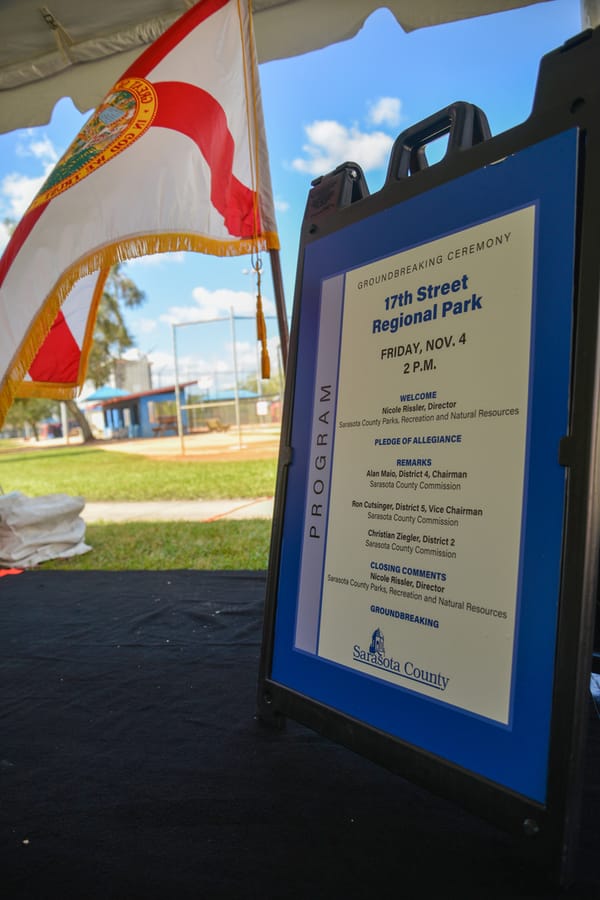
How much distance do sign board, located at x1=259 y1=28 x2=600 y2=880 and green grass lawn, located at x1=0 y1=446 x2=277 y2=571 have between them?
223 cm

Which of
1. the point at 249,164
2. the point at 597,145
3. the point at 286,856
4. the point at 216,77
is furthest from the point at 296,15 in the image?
the point at 286,856

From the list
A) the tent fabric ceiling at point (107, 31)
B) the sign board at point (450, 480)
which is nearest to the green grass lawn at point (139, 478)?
the tent fabric ceiling at point (107, 31)

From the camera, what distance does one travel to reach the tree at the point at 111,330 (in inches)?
669

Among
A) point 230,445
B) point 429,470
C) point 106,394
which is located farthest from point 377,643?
point 106,394

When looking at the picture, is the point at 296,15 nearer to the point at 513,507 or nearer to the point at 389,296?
the point at 389,296

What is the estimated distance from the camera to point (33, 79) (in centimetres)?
262

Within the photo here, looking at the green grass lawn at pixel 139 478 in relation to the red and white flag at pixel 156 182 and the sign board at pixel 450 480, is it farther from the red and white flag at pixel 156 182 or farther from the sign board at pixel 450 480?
the sign board at pixel 450 480

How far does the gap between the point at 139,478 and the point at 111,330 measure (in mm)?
8996

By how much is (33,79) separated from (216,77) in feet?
3.95

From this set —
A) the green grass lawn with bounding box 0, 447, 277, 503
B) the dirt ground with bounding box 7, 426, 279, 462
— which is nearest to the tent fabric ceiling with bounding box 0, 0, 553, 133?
the green grass lawn with bounding box 0, 447, 277, 503

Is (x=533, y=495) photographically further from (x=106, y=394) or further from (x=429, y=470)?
(x=106, y=394)

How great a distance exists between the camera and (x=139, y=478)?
31.7 ft

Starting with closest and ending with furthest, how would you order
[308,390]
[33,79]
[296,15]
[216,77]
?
[308,390] < [216,77] < [296,15] < [33,79]

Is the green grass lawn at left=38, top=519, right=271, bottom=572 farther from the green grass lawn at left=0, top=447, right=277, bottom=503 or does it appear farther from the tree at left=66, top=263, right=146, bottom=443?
the tree at left=66, top=263, right=146, bottom=443
